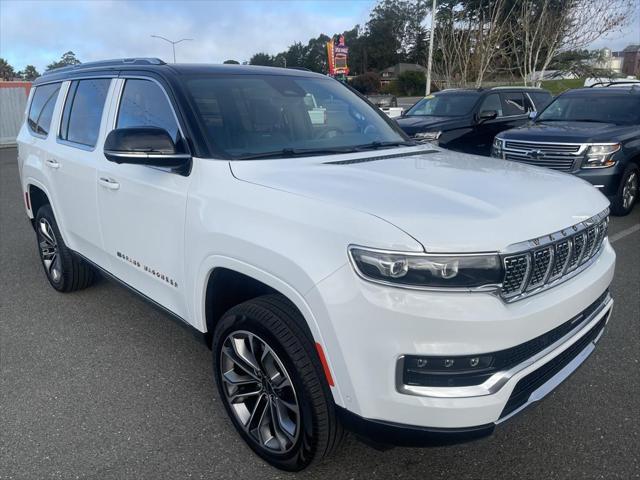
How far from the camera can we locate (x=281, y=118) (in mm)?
3211

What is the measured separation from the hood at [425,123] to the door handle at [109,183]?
278 inches

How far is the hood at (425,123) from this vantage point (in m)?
10.1

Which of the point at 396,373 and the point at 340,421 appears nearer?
the point at 396,373

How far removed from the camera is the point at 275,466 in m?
2.59

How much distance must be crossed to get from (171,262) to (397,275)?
4.84 ft

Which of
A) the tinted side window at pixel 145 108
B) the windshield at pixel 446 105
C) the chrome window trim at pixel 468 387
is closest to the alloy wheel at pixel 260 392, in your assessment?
the chrome window trim at pixel 468 387

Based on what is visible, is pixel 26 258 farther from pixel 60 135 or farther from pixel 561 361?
pixel 561 361

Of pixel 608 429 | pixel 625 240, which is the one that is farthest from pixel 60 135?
pixel 625 240

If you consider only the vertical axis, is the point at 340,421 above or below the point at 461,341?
below

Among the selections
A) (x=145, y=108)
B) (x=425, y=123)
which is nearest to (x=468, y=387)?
(x=145, y=108)

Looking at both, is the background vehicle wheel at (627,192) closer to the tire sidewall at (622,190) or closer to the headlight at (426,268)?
the tire sidewall at (622,190)

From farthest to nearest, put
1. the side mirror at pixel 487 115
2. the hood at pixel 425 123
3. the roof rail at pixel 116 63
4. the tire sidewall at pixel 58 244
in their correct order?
the side mirror at pixel 487 115, the hood at pixel 425 123, the tire sidewall at pixel 58 244, the roof rail at pixel 116 63

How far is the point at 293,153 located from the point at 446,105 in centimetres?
893

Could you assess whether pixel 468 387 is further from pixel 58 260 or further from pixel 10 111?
pixel 10 111
